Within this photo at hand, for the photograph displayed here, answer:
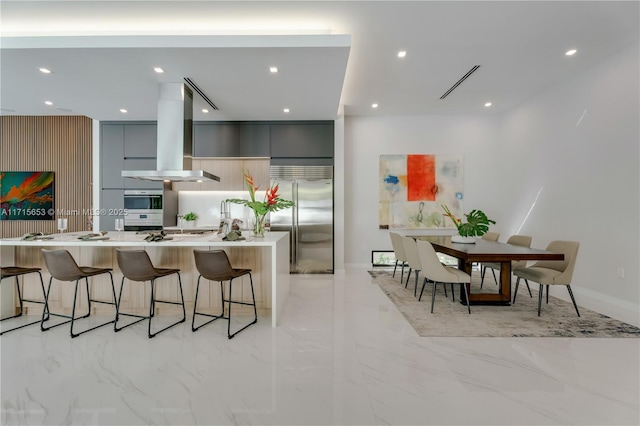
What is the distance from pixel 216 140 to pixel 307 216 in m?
2.12

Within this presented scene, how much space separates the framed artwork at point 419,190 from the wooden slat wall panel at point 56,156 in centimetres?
593

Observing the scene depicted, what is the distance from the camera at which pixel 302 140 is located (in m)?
5.58

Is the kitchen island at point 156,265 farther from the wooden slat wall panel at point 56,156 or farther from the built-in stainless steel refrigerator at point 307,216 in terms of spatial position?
the wooden slat wall panel at point 56,156

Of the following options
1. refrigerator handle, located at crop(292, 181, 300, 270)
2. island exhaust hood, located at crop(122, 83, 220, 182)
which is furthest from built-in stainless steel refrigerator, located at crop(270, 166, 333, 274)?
island exhaust hood, located at crop(122, 83, 220, 182)

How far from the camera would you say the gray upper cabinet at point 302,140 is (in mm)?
5555

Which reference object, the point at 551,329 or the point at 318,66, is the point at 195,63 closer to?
the point at 318,66

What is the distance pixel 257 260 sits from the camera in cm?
342

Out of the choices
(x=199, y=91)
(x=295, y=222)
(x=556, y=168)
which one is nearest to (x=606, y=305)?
(x=556, y=168)

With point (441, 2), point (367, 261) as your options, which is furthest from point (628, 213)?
point (367, 261)

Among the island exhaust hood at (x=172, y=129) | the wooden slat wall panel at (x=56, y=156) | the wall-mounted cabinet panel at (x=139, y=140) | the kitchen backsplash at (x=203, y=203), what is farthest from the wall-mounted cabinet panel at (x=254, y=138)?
the wooden slat wall panel at (x=56, y=156)

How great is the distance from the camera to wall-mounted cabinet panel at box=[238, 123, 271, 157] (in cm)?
554

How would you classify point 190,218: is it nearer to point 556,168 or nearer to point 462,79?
point 462,79

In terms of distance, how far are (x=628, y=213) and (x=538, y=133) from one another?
6.50 ft

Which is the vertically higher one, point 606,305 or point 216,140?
point 216,140
